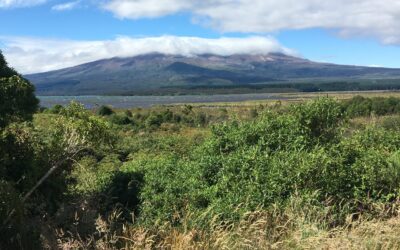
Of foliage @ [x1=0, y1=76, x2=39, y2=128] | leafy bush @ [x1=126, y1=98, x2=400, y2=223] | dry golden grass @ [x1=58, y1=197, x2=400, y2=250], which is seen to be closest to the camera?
dry golden grass @ [x1=58, y1=197, x2=400, y2=250]

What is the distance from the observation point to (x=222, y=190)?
29.8 feet

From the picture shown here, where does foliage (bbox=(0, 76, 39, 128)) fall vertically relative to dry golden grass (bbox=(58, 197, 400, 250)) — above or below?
above

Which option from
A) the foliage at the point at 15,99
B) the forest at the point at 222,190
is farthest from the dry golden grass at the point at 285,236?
the foliage at the point at 15,99

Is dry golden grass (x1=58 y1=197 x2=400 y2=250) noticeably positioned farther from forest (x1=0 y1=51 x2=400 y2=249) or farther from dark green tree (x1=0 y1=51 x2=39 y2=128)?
dark green tree (x1=0 y1=51 x2=39 y2=128)

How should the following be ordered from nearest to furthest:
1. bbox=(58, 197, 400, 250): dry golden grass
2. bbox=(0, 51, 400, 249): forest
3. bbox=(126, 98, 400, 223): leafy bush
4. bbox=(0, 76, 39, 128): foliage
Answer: bbox=(58, 197, 400, 250): dry golden grass < bbox=(0, 51, 400, 249): forest < bbox=(126, 98, 400, 223): leafy bush < bbox=(0, 76, 39, 128): foliage

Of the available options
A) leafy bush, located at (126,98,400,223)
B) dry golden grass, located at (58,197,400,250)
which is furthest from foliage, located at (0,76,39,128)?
dry golden grass, located at (58,197,400,250)

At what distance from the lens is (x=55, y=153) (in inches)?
432

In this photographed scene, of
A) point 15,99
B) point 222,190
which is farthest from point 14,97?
point 222,190

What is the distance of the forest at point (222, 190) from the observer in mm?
6488

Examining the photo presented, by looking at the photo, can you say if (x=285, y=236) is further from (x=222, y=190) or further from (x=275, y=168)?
(x=222, y=190)

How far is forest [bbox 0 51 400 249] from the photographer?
21.3 feet

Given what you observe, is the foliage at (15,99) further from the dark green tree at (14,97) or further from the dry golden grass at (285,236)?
the dry golden grass at (285,236)

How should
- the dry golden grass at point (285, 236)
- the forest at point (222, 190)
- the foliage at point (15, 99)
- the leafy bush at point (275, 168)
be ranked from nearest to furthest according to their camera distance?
the dry golden grass at point (285, 236) < the forest at point (222, 190) < the leafy bush at point (275, 168) < the foliage at point (15, 99)

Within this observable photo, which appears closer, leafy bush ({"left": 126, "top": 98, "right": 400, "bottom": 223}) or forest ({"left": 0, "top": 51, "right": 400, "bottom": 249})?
forest ({"left": 0, "top": 51, "right": 400, "bottom": 249})
